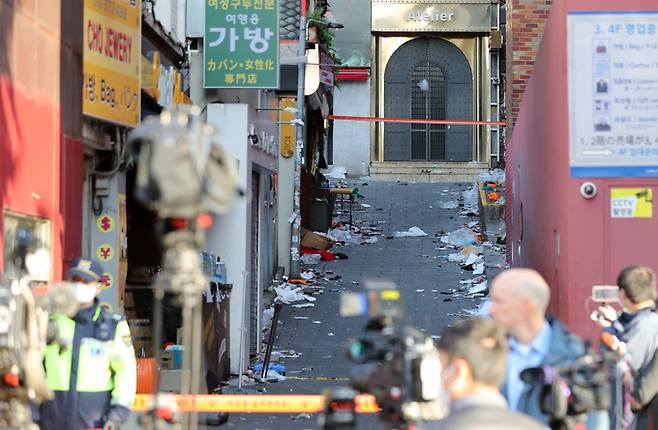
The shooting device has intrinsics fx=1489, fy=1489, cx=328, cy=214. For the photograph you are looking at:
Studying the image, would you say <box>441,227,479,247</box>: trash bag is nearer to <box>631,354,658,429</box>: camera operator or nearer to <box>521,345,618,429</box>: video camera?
<box>631,354,658,429</box>: camera operator

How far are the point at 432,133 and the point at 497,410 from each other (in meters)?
39.2

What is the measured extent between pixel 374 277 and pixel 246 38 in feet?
30.1

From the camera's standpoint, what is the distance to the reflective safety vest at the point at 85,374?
9227 millimetres

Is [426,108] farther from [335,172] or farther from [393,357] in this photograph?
[393,357]

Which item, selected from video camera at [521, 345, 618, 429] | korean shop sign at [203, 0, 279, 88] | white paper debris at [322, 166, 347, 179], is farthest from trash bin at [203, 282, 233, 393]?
white paper debris at [322, 166, 347, 179]

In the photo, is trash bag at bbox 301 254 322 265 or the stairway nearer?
trash bag at bbox 301 254 322 265

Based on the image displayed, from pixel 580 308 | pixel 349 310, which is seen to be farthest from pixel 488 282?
pixel 349 310

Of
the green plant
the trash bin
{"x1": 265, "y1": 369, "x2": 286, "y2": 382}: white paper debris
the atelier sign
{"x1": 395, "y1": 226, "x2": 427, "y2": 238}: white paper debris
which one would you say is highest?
the atelier sign

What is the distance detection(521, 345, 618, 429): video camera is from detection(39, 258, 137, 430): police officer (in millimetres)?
3306

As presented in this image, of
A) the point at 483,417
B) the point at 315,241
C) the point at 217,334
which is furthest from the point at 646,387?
the point at 315,241

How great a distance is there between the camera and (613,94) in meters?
12.3

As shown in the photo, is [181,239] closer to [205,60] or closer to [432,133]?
[205,60]

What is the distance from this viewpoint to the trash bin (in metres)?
16.2

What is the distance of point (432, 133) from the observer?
44062 millimetres
